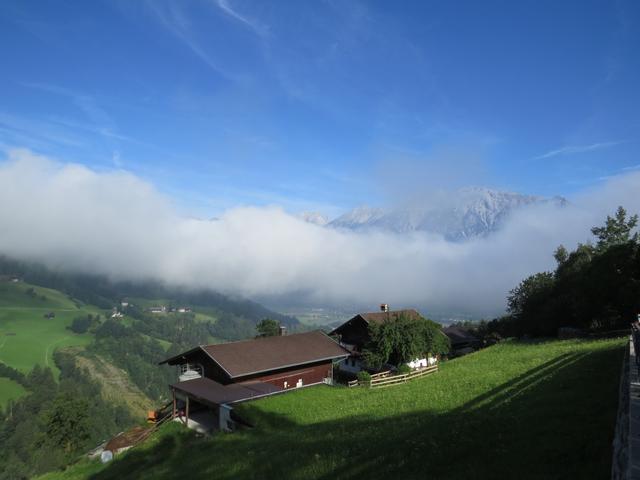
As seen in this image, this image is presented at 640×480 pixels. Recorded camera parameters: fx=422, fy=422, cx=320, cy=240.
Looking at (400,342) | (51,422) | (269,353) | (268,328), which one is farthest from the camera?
(268,328)

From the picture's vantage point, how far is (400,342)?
44625 mm

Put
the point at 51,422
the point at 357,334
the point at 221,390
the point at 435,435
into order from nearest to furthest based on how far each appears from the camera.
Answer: the point at 435,435 → the point at 221,390 → the point at 51,422 → the point at 357,334

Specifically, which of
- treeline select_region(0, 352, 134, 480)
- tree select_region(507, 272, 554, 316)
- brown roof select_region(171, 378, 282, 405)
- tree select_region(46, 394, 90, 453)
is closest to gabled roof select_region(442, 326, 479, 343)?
tree select_region(507, 272, 554, 316)

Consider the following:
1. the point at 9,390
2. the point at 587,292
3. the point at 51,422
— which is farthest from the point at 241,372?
the point at 9,390

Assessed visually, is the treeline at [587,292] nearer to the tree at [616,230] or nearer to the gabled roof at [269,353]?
the tree at [616,230]

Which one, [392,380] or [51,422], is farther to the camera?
[51,422]

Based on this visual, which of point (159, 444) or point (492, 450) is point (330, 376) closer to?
point (159, 444)

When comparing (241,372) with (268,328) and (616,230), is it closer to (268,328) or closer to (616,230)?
(268,328)

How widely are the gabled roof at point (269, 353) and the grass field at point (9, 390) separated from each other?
156094 mm

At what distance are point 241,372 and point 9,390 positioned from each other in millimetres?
176186

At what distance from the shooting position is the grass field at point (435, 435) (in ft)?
36.8

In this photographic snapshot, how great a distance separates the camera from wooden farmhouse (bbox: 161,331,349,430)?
35344 mm

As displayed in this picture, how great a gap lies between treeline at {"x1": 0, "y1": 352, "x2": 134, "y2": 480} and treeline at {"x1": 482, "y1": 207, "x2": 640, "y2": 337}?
→ 196ft

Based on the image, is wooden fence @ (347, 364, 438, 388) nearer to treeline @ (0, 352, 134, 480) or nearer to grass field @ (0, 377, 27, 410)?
treeline @ (0, 352, 134, 480)
